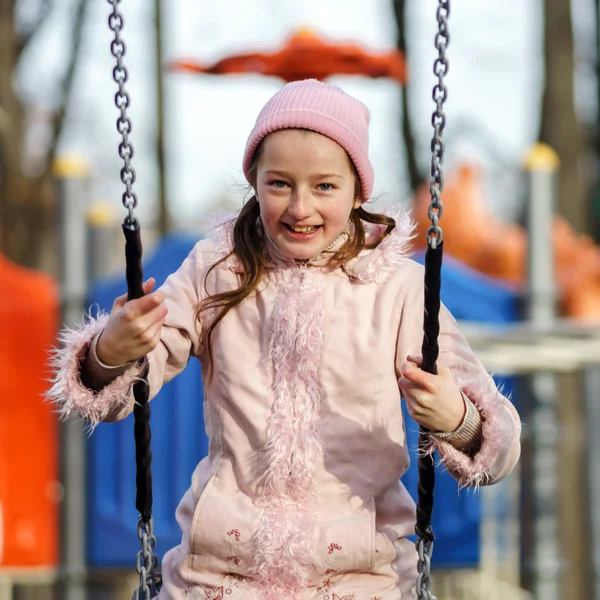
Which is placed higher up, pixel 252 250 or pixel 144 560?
pixel 252 250

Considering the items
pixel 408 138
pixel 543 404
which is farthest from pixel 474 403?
pixel 408 138

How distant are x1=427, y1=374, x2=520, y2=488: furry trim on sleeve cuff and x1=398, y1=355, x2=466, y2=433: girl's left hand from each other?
54 millimetres

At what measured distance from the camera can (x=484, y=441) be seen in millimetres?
2191

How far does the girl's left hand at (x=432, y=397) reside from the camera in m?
2.08

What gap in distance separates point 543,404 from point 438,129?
10.4 feet

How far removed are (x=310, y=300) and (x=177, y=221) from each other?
14.5m

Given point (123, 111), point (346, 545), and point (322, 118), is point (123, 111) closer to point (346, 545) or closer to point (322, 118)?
point (322, 118)

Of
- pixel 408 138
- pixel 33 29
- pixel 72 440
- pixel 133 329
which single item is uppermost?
pixel 33 29

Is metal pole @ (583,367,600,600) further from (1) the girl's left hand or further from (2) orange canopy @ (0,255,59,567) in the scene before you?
(1) the girl's left hand

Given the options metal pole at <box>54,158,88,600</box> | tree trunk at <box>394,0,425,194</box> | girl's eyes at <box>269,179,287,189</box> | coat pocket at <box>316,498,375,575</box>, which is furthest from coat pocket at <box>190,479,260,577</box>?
tree trunk at <box>394,0,425,194</box>

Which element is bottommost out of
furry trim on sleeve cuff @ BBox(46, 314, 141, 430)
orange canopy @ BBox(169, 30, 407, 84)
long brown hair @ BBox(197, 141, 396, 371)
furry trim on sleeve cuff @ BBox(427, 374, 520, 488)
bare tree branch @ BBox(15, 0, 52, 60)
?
furry trim on sleeve cuff @ BBox(427, 374, 520, 488)

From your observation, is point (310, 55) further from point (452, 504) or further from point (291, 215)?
point (291, 215)

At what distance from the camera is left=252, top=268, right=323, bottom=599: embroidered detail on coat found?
82.6 inches

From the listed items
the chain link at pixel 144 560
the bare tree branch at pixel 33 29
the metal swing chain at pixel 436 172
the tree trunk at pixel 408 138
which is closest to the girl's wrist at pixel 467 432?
the metal swing chain at pixel 436 172
